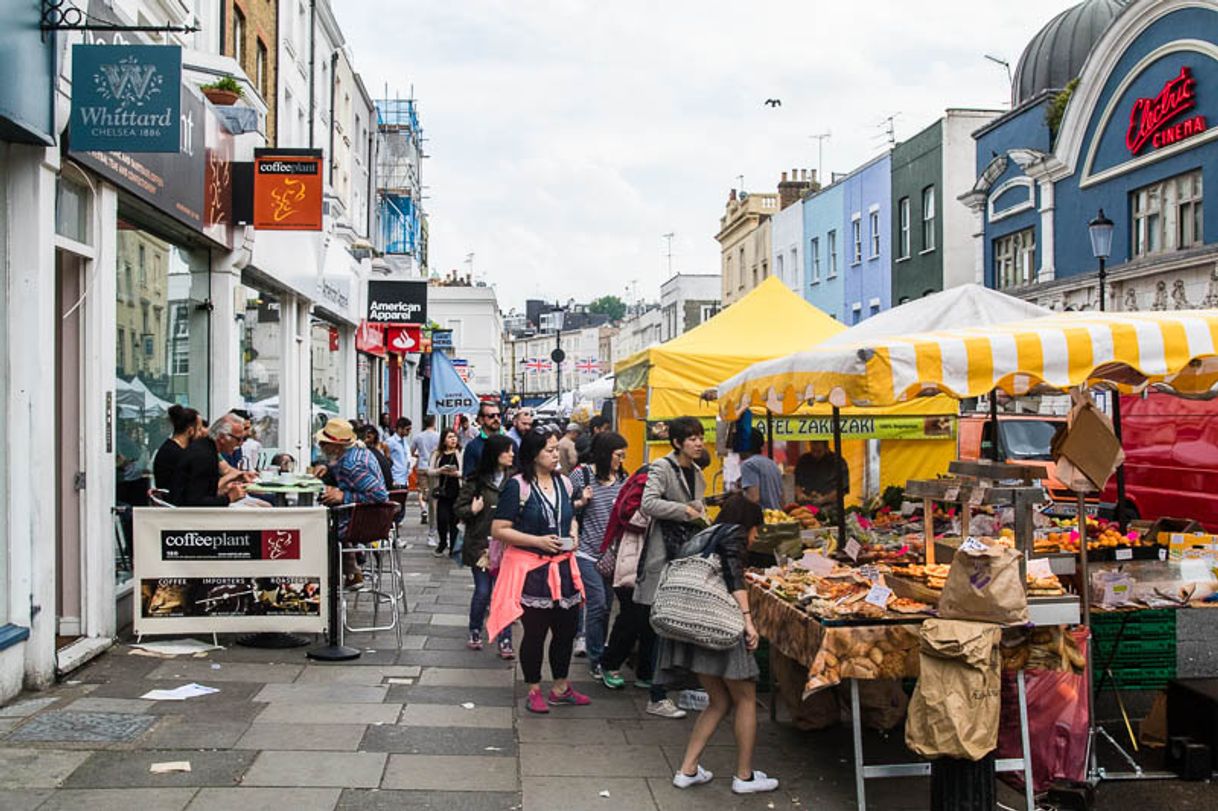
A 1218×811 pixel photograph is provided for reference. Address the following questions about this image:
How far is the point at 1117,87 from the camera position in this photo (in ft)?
78.1

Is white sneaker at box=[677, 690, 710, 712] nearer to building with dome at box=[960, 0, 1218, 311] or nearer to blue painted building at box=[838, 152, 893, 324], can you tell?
building with dome at box=[960, 0, 1218, 311]

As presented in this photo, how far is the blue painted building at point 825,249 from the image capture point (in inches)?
1633

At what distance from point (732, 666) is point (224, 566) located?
459 cm

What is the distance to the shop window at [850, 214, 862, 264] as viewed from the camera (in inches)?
1555

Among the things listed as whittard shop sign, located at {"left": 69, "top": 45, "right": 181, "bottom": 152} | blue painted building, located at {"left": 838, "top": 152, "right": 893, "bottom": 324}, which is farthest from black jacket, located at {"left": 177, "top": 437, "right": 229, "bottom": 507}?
blue painted building, located at {"left": 838, "top": 152, "right": 893, "bottom": 324}

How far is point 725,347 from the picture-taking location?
13.4 meters

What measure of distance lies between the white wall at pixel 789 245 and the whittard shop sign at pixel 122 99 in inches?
1505

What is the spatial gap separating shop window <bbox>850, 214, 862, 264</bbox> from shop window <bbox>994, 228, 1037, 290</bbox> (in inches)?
353

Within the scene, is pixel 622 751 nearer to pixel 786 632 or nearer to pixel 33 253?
pixel 786 632

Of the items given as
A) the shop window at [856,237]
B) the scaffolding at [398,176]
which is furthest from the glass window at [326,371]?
the shop window at [856,237]

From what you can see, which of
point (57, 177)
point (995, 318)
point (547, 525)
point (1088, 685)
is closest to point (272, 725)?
point (547, 525)

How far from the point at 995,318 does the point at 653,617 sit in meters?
4.25

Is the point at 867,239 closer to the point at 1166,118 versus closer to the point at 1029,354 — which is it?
the point at 1166,118

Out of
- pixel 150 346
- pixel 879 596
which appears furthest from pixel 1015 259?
pixel 879 596
